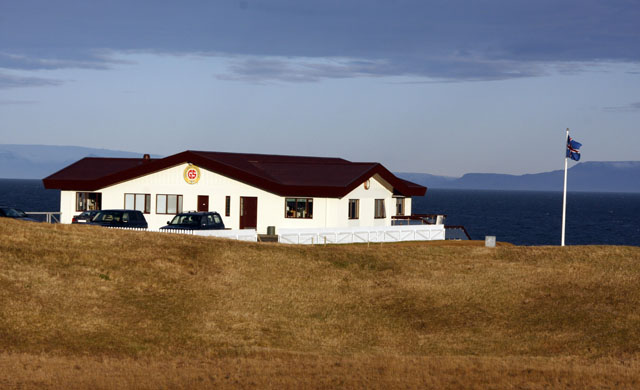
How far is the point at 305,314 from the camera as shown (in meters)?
28.0

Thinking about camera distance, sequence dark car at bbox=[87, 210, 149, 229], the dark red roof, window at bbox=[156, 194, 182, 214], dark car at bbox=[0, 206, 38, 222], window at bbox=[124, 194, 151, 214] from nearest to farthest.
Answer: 1. dark car at bbox=[0, 206, 38, 222]
2. dark car at bbox=[87, 210, 149, 229]
3. the dark red roof
4. window at bbox=[156, 194, 182, 214]
5. window at bbox=[124, 194, 151, 214]

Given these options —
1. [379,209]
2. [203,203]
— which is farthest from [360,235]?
[203,203]

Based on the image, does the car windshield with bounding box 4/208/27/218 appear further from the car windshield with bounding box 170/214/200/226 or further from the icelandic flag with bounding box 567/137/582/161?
the icelandic flag with bounding box 567/137/582/161

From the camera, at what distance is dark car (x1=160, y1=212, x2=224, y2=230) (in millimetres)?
41781

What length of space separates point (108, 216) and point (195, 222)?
16.4ft

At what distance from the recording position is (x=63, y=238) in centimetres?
3319

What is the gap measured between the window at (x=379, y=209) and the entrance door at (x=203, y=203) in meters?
11.7

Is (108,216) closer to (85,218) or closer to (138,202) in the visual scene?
(85,218)

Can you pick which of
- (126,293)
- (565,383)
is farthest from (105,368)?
(565,383)

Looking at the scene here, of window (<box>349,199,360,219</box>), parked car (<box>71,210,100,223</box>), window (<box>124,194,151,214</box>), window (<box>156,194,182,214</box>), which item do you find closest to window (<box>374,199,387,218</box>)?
window (<box>349,199,360,219</box>)

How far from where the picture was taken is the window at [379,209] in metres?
54.1

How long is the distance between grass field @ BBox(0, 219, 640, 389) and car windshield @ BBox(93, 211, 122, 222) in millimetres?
6948

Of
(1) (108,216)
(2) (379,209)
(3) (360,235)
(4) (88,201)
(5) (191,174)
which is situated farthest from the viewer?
(4) (88,201)

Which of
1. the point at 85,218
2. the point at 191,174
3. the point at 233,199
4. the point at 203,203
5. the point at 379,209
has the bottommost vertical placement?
the point at 85,218
